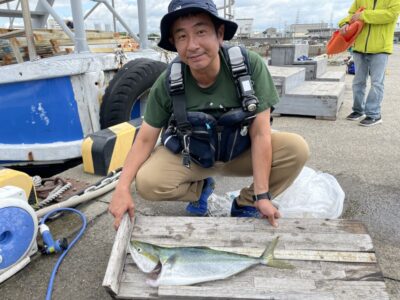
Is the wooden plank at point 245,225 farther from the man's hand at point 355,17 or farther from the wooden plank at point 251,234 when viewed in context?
the man's hand at point 355,17

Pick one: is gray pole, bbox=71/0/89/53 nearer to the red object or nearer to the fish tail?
the red object

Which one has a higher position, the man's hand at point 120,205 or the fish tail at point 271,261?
the man's hand at point 120,205

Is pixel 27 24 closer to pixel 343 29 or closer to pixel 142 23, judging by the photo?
pixel 142 23

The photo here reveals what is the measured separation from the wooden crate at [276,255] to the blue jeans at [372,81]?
3.68 m

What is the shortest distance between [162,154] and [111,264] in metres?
0.96

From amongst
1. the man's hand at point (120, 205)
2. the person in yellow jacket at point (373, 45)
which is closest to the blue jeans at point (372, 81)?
the person in yellow jacket at point (373, 45)

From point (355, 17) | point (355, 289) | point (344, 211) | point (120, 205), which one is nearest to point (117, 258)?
point (120, 205)

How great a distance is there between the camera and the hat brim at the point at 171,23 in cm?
198

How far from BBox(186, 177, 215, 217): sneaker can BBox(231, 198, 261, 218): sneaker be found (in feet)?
0.72

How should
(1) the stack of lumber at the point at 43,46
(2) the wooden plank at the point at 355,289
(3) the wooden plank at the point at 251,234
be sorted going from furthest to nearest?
(1) the stack of lumber at the point at 43,46, (3) the wooden plank at the point at 251,234, (2) the wooden plank at the point at 355,289

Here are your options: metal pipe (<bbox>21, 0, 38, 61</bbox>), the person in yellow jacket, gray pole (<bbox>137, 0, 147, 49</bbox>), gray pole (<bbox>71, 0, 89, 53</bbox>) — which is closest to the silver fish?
metal pipe (<bbox>21, 0, 38, 61</bbox>)

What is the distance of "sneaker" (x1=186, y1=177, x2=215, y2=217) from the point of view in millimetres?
2740

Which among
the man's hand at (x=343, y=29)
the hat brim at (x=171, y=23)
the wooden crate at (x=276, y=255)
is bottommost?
the wooden crate at (x=276, y=255)

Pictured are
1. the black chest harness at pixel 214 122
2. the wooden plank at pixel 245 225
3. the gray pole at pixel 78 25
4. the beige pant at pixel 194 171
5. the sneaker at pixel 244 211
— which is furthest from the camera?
the gray pole at pixel 78 25
